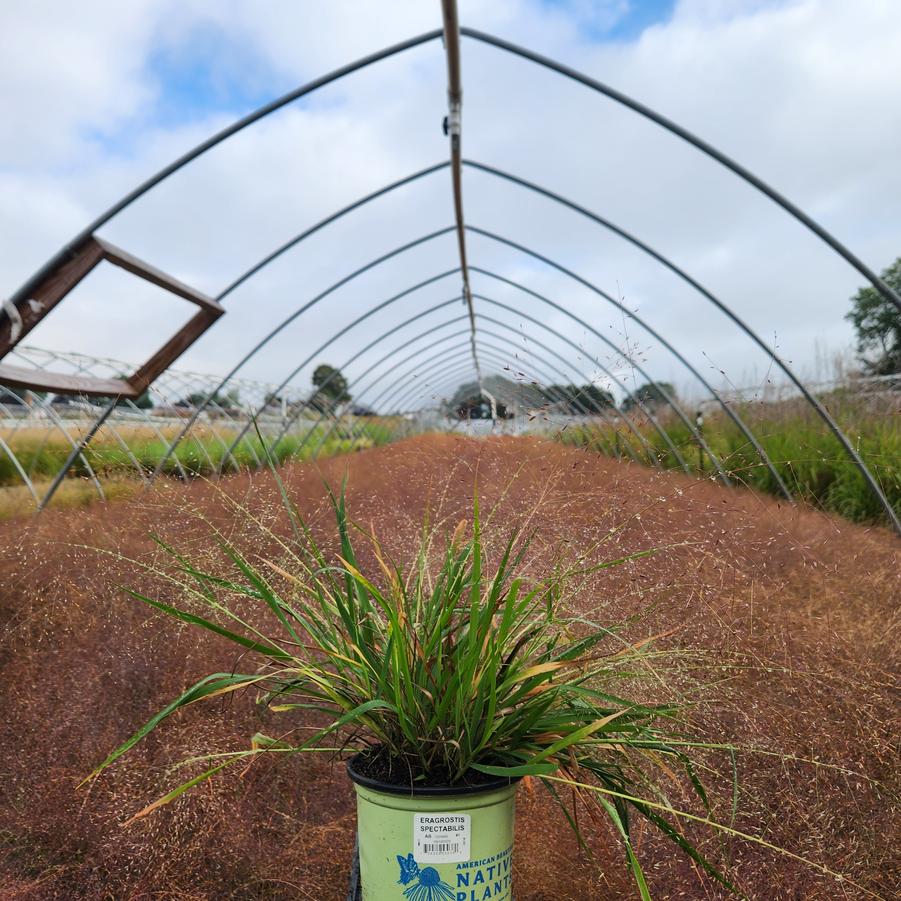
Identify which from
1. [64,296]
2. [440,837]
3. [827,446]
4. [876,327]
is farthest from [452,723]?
[827,446]

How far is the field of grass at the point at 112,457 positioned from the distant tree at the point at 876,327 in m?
2.40

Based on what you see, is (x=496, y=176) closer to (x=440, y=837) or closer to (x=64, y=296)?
(x=64, y=296)

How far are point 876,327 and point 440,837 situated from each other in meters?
3.79

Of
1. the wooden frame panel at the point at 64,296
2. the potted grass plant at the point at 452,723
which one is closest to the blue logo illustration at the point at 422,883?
the potted grass plant at the point at 452,723

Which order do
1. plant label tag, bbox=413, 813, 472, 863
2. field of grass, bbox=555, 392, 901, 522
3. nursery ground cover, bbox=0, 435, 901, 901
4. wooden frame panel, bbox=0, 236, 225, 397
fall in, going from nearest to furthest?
plant label tag, bbox=413, 813, 472, 863 < nursery ground cover, bbox=0, 435, 901, 901 < wooden frame panel, bbox=0, 236, 225, 397 < field of grass, bbox=555, 392, 901, 522

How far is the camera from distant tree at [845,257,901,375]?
3.81 meters

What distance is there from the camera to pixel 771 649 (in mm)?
2135

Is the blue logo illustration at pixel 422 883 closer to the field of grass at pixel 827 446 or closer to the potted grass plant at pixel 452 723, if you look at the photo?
the potted grass plant at pixel 452 723

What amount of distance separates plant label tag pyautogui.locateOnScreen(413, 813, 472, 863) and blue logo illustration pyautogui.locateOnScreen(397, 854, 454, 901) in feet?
0.05

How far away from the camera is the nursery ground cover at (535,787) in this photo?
5.79 ft

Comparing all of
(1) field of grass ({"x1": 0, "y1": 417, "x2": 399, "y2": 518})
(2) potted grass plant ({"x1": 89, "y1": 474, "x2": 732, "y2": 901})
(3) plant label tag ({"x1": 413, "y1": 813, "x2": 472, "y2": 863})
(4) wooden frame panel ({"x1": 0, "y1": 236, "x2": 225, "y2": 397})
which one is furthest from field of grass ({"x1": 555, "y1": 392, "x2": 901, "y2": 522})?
(3) plant label tag ({"x1": 413, "y1": 813, "x2": 472, "y2": 863})

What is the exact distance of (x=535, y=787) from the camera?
2.19 meters

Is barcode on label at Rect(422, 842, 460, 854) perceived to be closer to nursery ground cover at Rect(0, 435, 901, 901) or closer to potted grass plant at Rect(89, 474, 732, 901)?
potted grass plant at Rect(89, 474, 732, 901)

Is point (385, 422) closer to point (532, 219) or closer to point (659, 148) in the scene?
point (532, 219)
